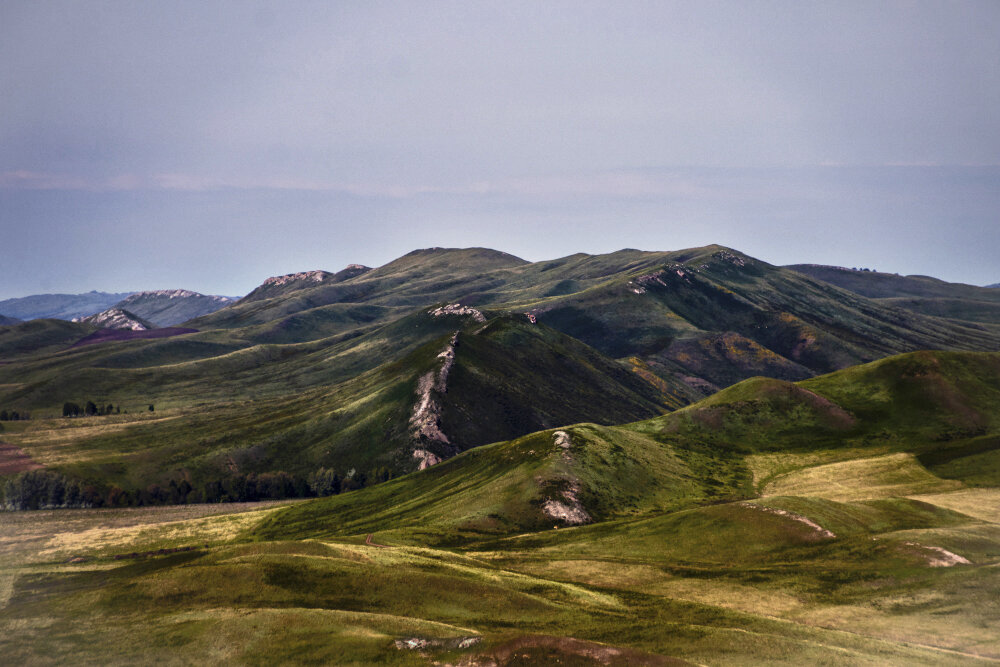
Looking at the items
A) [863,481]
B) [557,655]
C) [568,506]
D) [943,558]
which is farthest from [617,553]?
[863,481]

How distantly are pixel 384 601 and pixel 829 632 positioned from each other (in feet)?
132

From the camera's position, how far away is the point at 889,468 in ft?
429

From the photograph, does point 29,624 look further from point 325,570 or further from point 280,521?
point 280,521

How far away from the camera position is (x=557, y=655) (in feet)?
130

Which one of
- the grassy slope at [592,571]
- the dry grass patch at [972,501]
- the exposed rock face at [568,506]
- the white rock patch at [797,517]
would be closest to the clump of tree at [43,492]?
the grassy slope at [592,571]

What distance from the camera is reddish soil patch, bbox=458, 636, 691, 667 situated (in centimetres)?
3897

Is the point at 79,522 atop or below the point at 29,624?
below

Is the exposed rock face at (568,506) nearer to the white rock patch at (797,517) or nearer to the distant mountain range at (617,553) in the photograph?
the distant mountain range at (617,553)

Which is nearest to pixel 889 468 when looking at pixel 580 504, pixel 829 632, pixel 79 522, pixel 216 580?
pixel 580 504

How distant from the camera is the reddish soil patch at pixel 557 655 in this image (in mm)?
38969

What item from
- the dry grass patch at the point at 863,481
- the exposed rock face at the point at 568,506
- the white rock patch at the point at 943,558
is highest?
the white rock patch at the point at 943,558

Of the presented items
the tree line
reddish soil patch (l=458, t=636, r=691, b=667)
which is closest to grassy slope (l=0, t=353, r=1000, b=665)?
reddish soil patch (l=458, t=636, r=691, b=667)

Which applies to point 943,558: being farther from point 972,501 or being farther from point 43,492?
point 43,492

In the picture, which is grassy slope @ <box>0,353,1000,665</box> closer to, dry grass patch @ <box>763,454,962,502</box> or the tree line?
dry grass patch @ <box>763,454,962,502</box>
